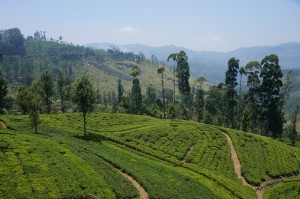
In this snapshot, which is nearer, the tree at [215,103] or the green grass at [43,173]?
the green grass at [43,173]

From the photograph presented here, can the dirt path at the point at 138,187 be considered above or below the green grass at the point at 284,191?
above

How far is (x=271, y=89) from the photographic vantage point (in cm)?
8931

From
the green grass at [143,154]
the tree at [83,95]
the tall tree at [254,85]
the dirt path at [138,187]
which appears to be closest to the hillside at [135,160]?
the green grass at [143,154]

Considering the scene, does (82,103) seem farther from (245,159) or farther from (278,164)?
(278,164)

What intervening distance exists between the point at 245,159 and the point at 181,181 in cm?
2254

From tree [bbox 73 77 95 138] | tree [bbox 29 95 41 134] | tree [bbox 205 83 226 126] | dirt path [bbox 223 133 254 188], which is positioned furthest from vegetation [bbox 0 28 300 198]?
tree [bbox 205 83 226 126]

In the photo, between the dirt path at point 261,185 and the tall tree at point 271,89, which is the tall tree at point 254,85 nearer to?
the tall tree at point 271,89

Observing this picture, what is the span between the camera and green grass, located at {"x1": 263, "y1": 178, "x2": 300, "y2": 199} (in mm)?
47344

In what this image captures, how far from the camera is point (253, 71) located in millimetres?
95375

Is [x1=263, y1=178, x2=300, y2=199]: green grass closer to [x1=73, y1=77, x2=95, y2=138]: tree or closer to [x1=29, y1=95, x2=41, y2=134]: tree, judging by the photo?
[x1=73, y1=77, x2=95, y2=138]: tree

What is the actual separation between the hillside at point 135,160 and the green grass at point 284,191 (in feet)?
0.54

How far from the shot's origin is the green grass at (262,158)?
55422 millimetres

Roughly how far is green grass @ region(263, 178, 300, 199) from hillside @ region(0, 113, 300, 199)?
0.54 ft

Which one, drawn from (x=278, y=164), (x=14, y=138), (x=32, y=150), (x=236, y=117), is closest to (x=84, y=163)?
(x=32, y=150)
